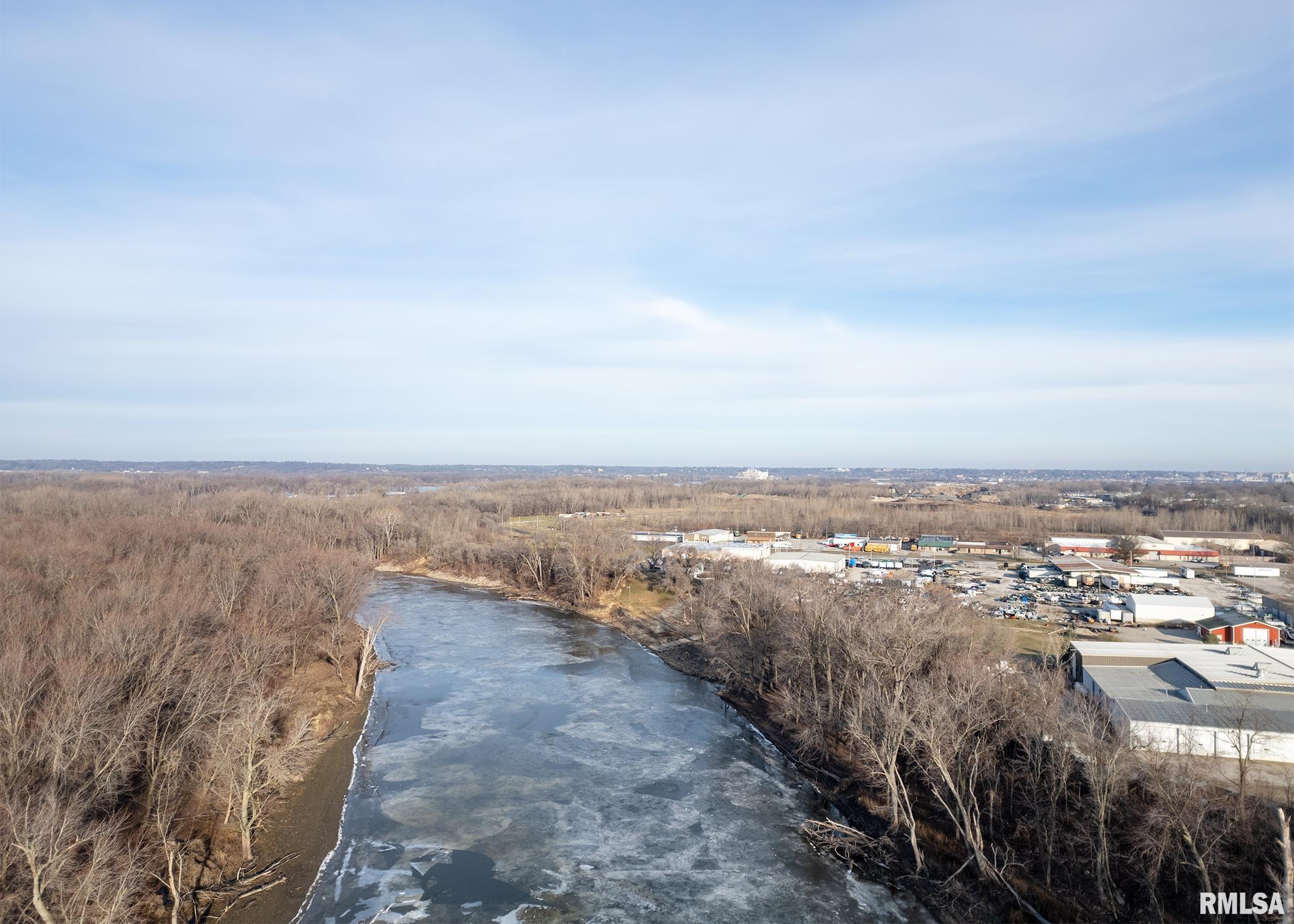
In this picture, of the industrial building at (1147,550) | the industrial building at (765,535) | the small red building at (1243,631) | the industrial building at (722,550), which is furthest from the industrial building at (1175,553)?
the industrial building at (722,550)

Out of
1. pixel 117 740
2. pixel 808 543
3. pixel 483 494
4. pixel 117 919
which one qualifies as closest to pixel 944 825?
pixel 117 919

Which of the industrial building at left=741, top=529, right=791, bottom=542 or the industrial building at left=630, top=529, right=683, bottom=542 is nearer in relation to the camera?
the industrial building at left=630, top=529, right=683, bottom=542

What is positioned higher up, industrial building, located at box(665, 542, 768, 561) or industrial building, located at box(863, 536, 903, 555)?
industrial building, located at box(665, 542, 768, 561)

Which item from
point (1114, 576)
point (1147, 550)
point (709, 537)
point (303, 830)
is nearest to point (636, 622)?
point (303, 830)

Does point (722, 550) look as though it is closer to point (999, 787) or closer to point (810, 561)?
point (810, 561)

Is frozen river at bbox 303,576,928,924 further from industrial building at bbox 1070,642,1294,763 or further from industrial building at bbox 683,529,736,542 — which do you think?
industrial building at bbox 683,529,736,542

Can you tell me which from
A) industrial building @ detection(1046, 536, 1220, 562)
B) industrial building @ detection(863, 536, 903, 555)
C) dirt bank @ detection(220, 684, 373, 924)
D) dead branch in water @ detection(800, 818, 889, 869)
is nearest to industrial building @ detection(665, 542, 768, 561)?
industrial building @ detection(863, 536, 903, 555)

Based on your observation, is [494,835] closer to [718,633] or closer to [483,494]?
[718,633]
